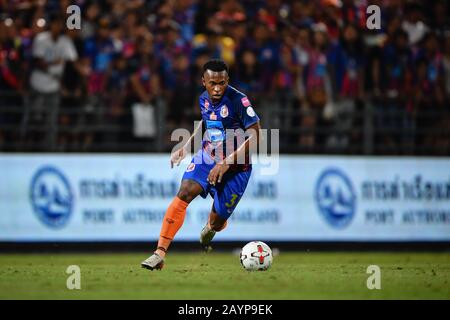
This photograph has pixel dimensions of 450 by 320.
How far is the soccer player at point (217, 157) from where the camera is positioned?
11.9 m

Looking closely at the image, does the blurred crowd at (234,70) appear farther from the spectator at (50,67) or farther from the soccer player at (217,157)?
the soccer player at (217,157)

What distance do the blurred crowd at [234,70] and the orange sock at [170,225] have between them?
20.2 ft

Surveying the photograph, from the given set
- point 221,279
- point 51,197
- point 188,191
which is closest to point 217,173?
point 188,191

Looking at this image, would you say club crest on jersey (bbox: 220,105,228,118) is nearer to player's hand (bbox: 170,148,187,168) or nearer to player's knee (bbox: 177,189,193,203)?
player's hand (bbox: 170,148,187,168)

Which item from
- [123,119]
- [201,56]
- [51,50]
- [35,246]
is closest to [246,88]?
[201,56]

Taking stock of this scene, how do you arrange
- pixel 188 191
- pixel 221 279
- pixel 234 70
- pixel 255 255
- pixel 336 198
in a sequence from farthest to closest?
pixel 336 198
pixel 234 70
pixel 255 255
pixel 188 191
pixel 221 279

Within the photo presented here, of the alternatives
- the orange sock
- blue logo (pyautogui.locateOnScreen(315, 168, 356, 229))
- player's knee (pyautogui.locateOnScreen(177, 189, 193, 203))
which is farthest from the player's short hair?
blue logo (pyautogui.locateOnScreen(315, 168, 356, 229))

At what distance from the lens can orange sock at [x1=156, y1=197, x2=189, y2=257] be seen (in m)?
11.8

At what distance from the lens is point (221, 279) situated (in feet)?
38.7

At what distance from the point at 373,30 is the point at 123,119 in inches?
227

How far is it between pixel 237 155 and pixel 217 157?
54 centimetres

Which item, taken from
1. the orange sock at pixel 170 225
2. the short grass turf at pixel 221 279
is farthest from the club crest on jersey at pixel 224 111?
the short grass turf at pixel 221 279

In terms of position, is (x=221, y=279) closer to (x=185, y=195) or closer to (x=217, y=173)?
(x=185, y=195)
